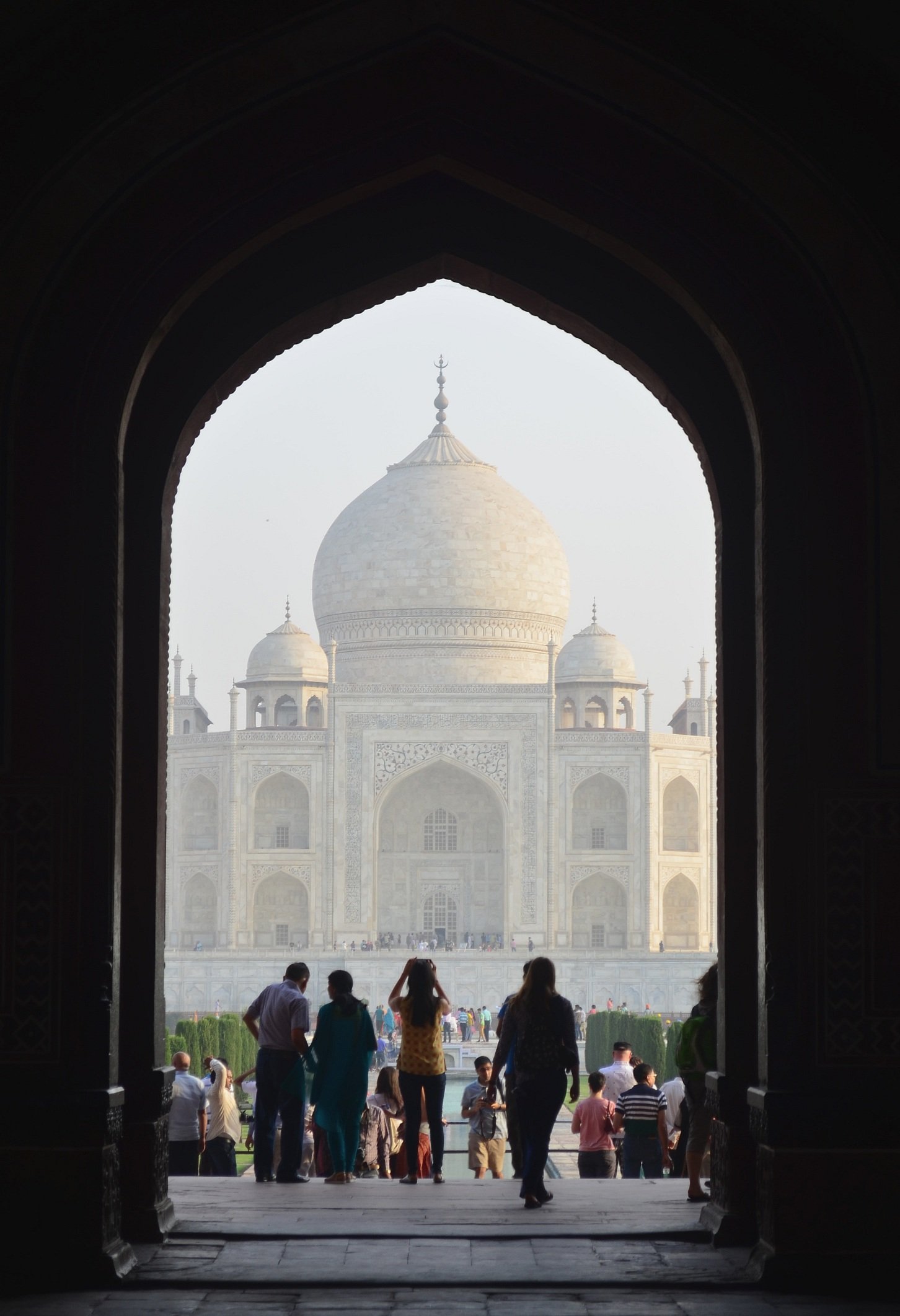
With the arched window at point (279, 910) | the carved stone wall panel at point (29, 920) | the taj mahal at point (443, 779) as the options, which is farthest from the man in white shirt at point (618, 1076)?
the arched window at point (279, 910)

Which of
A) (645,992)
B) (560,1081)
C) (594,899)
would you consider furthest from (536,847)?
(560,1081)

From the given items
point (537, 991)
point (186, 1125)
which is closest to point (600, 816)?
point (186, 1125)

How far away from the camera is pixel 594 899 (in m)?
28.4

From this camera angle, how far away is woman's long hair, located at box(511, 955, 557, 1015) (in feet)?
15.2

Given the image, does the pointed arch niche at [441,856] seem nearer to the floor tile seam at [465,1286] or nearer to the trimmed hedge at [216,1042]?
the trimmed hedge at [216,1042]

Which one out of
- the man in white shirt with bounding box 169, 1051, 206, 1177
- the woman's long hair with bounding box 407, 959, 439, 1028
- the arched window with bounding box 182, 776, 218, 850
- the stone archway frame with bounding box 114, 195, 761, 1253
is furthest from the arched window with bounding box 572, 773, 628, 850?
the stone archway frame with bounding box 114, 195, 761, 1253

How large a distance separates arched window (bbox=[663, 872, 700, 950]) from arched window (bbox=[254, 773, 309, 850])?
5630 mm

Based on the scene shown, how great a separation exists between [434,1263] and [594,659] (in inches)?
1065

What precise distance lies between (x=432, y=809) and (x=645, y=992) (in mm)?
5614

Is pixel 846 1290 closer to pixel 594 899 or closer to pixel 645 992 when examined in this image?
pixel 645 992

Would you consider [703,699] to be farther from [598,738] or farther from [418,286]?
[418,286]

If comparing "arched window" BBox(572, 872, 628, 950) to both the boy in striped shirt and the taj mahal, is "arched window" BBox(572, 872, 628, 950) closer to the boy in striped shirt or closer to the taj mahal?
the taj mahal

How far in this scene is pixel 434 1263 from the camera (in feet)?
12.2

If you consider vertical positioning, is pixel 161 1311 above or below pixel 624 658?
below
